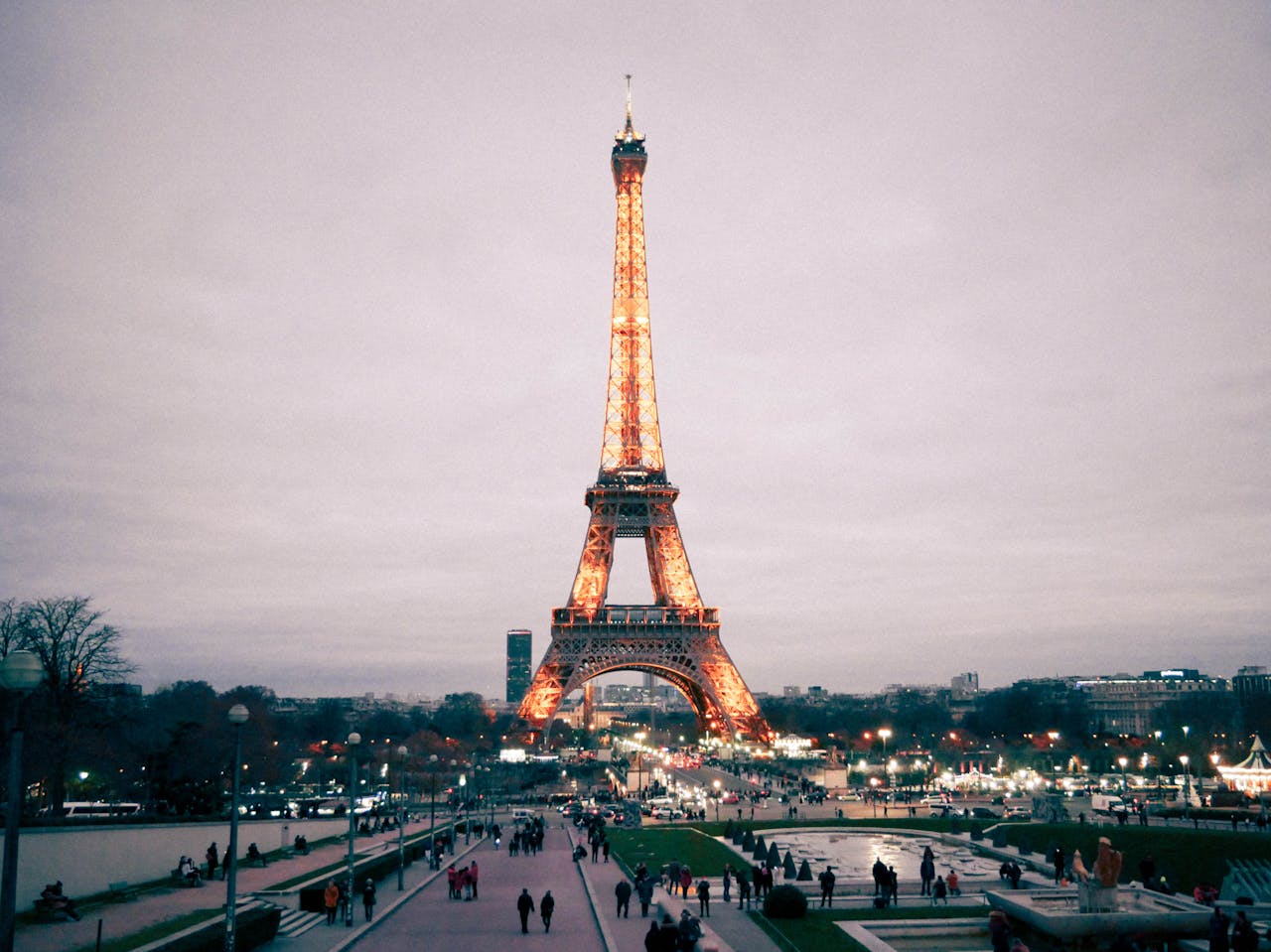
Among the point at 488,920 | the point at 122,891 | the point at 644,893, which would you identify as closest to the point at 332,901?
the point at 488,920

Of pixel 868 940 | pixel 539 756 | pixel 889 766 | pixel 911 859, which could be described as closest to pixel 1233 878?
pixel 911 859

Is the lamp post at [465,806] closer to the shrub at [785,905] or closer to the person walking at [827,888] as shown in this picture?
the person walking at [827,888]

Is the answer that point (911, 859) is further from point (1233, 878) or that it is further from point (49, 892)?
point (49, 892)

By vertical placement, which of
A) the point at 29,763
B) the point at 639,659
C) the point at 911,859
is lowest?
the point at 911,859

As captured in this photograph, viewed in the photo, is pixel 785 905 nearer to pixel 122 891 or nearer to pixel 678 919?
pixel 678 919

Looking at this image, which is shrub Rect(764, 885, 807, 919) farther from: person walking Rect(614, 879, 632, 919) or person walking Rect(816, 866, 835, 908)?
person walking Rect(614, 879, 632, 919)

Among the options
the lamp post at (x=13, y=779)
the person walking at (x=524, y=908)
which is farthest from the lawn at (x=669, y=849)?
the lamp post at (x=13, y=779)

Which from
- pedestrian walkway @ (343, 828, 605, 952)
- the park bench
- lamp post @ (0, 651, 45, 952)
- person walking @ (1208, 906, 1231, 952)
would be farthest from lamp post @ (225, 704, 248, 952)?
person walking @ (1208, 906, 1231, 952)
